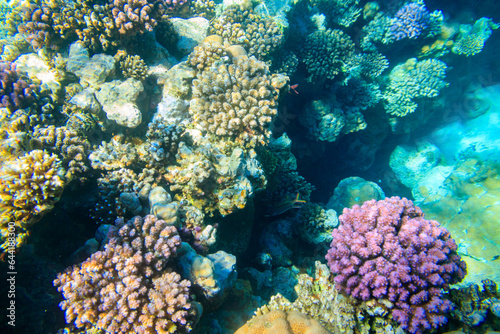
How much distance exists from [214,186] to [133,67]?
3162mm

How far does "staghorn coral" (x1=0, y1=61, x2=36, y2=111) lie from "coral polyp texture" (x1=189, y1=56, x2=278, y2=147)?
2880mm

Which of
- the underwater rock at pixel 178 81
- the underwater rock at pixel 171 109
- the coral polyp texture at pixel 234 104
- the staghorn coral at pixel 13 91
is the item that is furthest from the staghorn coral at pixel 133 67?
the staghorn coral at pixel 13 91

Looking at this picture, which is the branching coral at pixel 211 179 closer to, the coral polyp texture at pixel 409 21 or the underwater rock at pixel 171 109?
the underwater rock at pixel 171 109

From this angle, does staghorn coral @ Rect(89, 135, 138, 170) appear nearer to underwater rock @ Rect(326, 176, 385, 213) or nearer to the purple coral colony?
the purple coral colony

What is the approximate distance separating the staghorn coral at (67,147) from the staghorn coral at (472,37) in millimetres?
13243

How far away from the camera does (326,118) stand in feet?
24.7

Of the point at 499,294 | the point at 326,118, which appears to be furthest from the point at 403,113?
the point at 499,294

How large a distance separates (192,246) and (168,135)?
1956mm

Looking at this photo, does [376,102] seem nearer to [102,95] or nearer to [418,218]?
[418,218]

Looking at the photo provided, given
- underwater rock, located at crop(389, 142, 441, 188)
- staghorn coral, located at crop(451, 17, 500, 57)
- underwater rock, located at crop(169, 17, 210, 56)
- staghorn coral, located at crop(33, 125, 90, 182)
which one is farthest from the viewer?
underwater rock, located at crop(389, 142, 441, 188)

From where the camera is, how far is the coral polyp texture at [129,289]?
239cm

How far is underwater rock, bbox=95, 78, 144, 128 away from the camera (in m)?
4.11

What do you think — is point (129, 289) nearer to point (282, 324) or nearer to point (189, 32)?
point (282, 324)

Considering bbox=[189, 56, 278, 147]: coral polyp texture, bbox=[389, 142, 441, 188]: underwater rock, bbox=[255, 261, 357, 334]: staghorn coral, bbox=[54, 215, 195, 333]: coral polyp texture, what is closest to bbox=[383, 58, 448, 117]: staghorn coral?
bbox=[389, 142, 441, 188]: underwater rock
